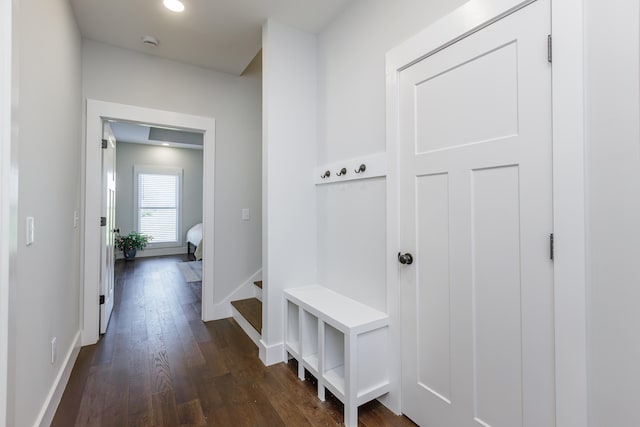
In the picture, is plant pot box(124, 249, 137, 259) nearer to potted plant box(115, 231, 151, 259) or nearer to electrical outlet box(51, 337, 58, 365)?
potted plant box(115, 231, 151, 259)

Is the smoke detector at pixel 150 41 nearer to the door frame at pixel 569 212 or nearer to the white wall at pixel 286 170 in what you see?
the white wall at pixel 286 170

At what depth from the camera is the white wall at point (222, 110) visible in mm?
2609

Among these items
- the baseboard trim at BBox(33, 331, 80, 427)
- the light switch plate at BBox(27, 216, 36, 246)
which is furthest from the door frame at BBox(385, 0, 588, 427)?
the baseboard trim at BBox(33, 331, 80, 427)

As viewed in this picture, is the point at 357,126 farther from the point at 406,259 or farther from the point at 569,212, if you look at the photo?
the point at 569,212

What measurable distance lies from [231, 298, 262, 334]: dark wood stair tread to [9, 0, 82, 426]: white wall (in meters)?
1.26

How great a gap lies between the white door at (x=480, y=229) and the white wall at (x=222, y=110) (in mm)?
2025

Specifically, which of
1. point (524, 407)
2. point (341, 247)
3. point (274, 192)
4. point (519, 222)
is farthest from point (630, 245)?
point (274, 192)

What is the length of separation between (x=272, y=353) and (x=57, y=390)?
1.26m

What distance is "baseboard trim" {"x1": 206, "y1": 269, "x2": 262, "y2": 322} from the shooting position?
9.96ft

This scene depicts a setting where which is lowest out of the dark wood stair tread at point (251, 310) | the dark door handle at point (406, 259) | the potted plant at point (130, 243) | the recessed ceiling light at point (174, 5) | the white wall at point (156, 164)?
the dark wood stair tread at point (251, 310)

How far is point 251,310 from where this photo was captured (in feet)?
9.37

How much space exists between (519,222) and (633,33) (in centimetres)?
65

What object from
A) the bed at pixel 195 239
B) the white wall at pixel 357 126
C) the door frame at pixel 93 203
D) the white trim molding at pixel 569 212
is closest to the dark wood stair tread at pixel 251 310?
the white wall at pixel 357 126

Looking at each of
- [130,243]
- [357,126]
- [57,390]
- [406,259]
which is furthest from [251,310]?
[130,243]
